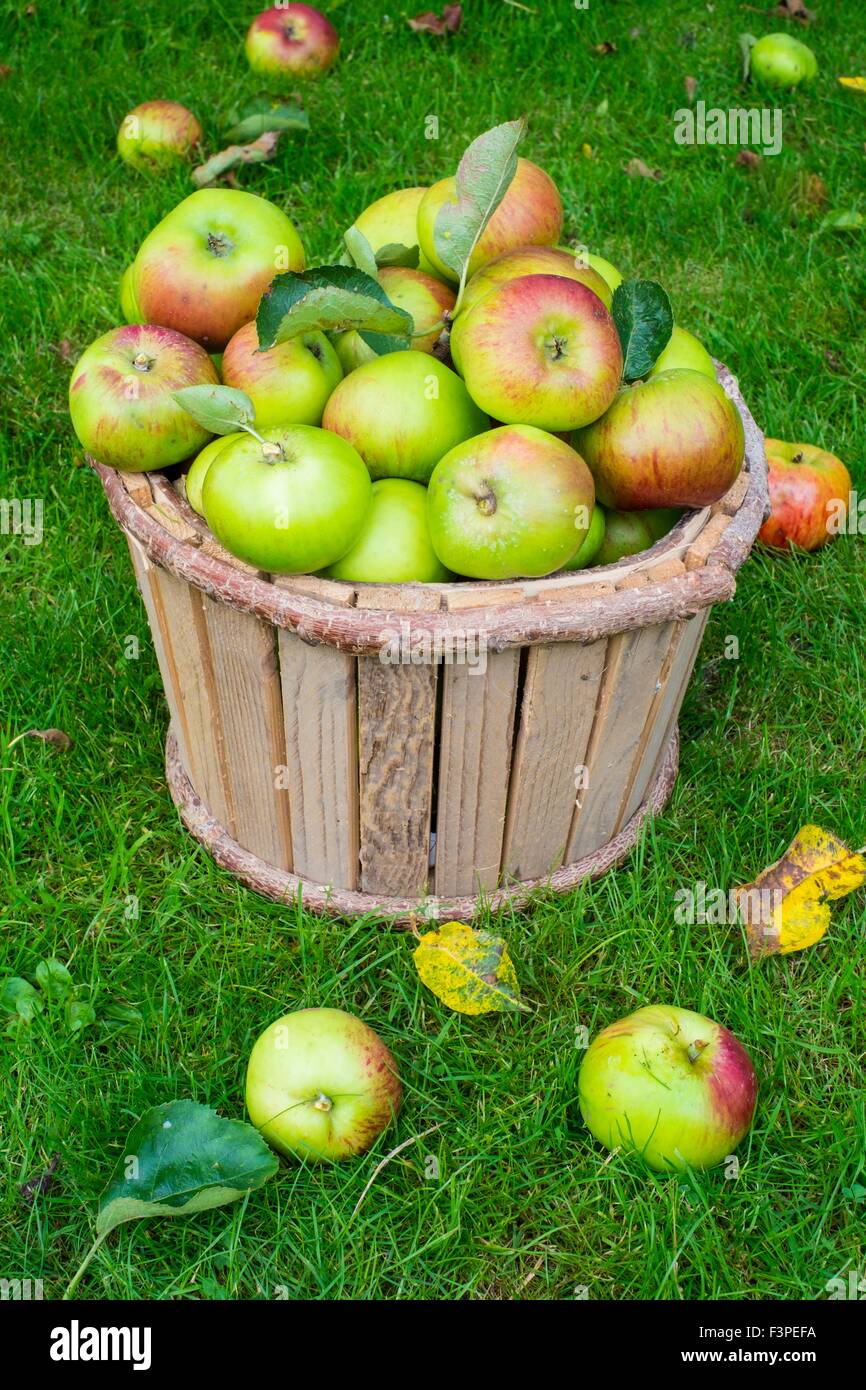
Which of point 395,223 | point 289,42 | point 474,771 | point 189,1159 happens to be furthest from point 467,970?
point 289,42

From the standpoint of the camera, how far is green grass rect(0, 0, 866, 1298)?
192cm

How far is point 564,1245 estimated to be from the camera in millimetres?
1930

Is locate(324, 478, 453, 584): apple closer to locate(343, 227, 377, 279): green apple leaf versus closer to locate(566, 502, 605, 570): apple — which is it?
locate(566, 502, 605, 570): apple

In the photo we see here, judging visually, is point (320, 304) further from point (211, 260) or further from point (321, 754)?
point (321, 754)

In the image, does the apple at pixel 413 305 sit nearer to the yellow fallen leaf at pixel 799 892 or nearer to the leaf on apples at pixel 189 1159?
the yellow fallen leaf at pixel 799 892

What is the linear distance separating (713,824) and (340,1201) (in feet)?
3.43

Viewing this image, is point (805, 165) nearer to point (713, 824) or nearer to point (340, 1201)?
point (713, 824)

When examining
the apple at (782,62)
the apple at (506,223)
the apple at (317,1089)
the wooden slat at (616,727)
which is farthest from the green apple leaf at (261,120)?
the apple at (317,1089)

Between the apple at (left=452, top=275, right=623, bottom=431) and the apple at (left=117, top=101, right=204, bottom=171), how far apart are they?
2.46m

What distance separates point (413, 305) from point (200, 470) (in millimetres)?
470

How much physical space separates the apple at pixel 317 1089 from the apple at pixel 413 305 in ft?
3.64

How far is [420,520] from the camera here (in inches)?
79.8

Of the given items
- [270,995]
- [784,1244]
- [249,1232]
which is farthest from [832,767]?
[249,1232]

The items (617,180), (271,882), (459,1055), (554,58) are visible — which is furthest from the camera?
(554,58)
